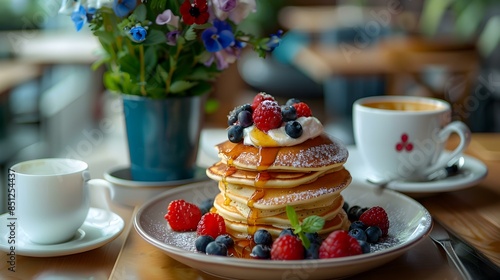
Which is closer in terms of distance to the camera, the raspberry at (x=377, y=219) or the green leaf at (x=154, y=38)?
the raspberry at (x=377, y=219)

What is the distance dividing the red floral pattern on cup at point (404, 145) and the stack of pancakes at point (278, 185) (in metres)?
0.35

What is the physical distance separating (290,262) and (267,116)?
0.26 metres

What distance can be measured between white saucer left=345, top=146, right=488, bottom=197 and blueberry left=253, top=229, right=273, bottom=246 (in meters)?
0.39

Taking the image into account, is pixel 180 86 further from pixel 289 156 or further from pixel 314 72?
pixel 314 72

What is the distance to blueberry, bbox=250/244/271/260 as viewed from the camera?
83cm

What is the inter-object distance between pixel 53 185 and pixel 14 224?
4.6 inches

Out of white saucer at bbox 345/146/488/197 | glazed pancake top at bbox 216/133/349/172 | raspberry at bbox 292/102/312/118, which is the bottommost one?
white saucer at bbox 345/146/488/197

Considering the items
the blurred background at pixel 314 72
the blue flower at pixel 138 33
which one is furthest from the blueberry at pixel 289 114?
the blurred background at pixel 314 72

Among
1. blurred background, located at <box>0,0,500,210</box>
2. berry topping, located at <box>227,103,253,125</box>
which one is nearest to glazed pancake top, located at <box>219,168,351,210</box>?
berry topping, located at <box>227,103,253,125</box>

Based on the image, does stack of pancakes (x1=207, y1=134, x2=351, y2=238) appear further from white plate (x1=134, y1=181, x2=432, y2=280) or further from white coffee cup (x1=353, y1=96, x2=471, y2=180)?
white coffee cup (x1=353, y1=96, x2=471, y2=180)

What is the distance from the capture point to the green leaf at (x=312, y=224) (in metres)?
0.82

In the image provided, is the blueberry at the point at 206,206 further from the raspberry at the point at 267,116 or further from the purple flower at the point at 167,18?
the purple flower at the point at 167,18

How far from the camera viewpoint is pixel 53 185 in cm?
91

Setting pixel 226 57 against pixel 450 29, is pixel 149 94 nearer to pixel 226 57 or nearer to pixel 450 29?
pixel 226 57
